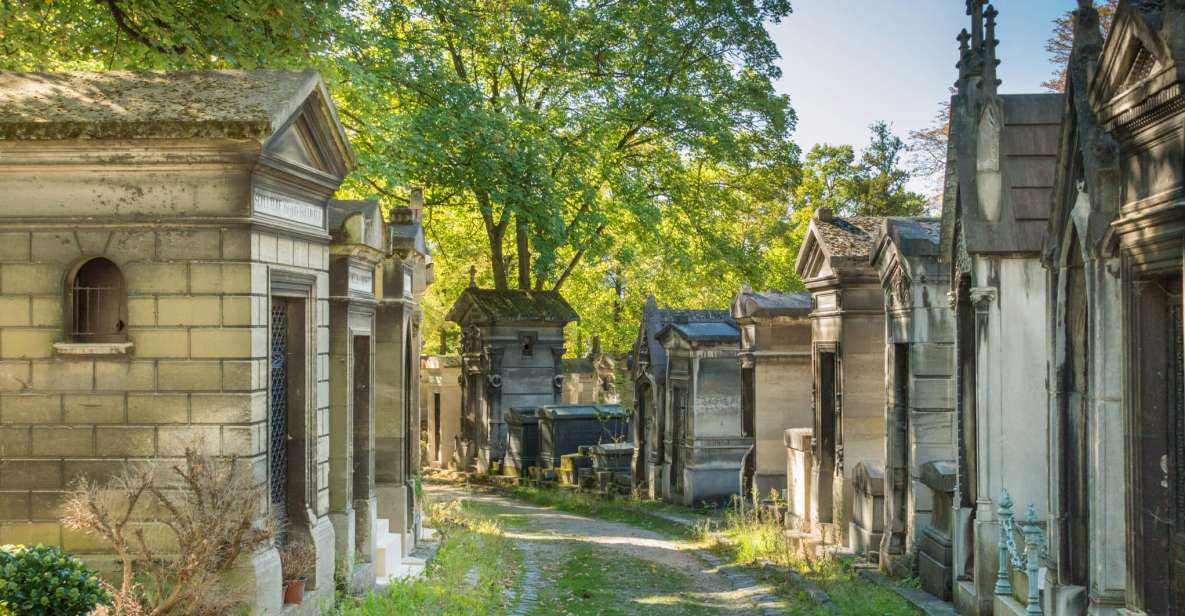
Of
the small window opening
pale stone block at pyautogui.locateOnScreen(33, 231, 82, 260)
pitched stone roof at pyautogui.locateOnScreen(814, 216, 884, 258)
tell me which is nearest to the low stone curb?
pitched stone roof at pyautogui.locateOnScreen(814, 216, 884, 258)

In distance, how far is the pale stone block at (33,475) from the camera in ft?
23.9

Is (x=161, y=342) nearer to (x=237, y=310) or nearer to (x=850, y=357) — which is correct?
(x=237, y=310)

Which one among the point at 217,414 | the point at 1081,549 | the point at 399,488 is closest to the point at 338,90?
the point at 399,488

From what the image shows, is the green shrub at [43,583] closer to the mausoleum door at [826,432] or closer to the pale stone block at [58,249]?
the pale stone block at [58,249]

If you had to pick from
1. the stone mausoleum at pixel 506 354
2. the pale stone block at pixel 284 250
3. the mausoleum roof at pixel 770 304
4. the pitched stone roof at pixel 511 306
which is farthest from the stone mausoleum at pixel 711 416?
the pale stone block at pixel 284 250

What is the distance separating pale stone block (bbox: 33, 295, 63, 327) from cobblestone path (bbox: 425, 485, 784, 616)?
5095mm

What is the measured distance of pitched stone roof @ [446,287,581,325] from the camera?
25.7 metres

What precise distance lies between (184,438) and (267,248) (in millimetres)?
1391

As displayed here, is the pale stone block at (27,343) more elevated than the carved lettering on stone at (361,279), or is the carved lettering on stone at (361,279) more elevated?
the carved lettering on stone at (361,279)

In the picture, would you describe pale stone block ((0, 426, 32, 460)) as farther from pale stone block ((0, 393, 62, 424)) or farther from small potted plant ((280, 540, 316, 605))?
small potted plant ((280, 540, 316, 605))

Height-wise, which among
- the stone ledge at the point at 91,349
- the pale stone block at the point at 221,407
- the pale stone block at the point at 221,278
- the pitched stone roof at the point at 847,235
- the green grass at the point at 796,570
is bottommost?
the green grass at the point at 796,570

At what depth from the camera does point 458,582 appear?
36.3 ft

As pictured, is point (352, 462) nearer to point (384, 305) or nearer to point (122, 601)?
point (384, 305)

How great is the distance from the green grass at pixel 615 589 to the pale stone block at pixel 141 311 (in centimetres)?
495
